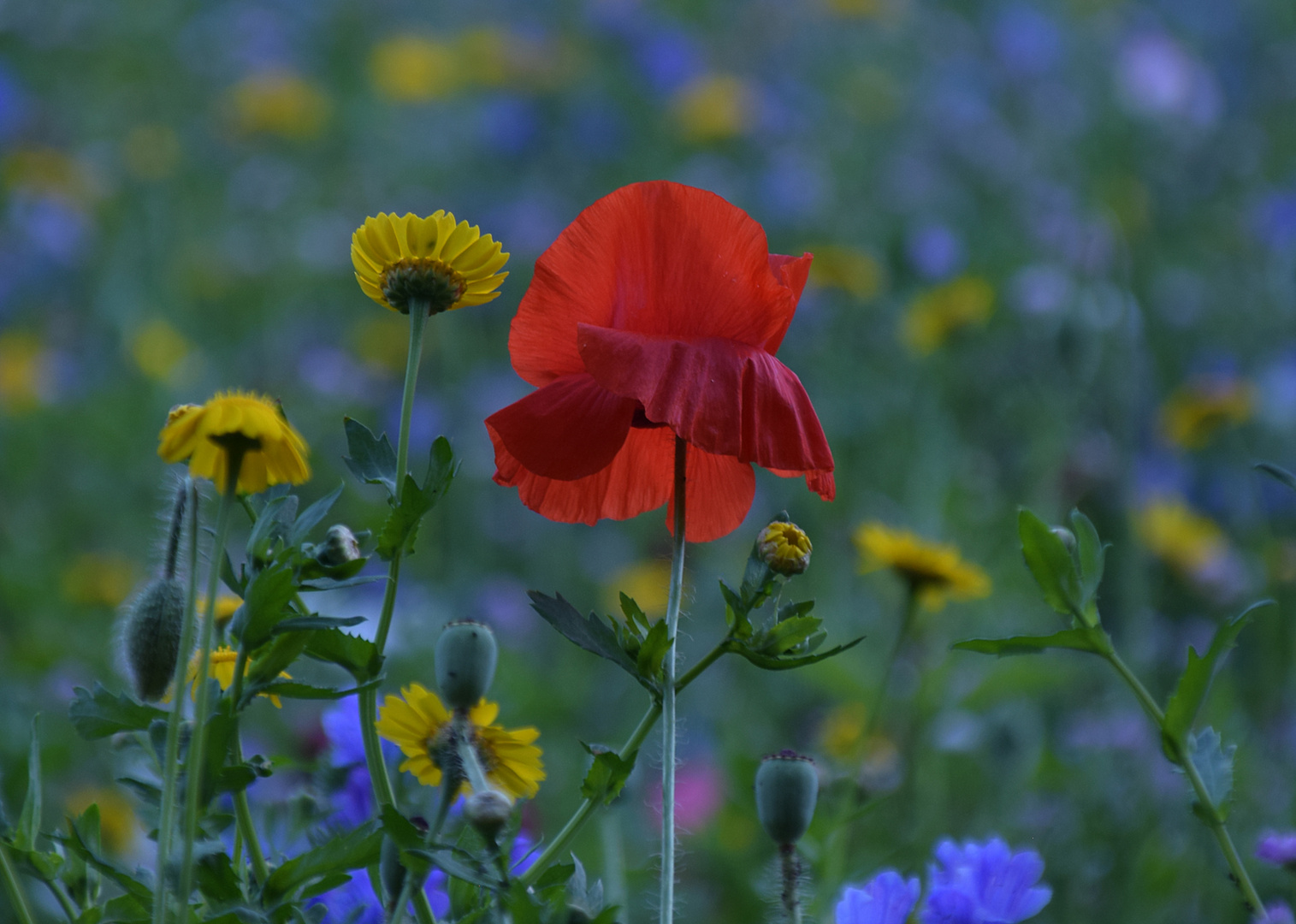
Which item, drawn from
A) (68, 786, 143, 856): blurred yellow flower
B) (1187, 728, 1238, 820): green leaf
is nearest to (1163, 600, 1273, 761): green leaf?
(1187, 728, 1238, 820): green leaf

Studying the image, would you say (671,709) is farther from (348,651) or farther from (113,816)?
(113,816)

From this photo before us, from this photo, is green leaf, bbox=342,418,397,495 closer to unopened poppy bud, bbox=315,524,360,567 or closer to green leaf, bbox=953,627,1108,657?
unopened poppy bud, bbox=315,524,360,567

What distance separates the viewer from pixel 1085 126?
160 inches

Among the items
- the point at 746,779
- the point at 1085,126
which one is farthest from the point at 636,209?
the point at 1085,126

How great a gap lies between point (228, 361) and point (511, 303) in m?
0.65

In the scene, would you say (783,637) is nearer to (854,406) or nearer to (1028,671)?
(1028,671)

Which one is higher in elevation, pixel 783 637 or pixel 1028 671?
pixel 783 637

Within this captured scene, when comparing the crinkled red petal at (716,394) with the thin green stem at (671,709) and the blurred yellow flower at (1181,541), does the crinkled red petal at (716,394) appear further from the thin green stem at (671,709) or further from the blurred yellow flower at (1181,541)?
the blurred yellow flower at (1181,541)

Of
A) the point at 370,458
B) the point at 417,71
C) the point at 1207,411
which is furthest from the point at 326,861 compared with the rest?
the point at 417,71

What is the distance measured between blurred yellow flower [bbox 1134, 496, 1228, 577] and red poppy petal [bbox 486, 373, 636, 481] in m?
1.50

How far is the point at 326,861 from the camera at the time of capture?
22.2 inches

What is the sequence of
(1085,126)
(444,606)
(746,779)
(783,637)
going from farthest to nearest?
(1085,126) → (444,606) → (746,779) → (783,637)

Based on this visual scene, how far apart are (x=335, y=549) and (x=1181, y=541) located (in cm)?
169

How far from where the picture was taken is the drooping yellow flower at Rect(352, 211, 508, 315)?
0.62 meters
